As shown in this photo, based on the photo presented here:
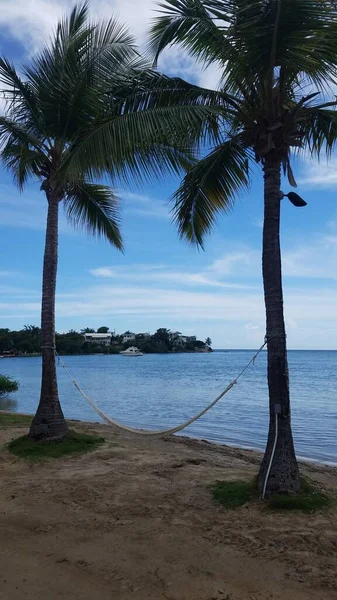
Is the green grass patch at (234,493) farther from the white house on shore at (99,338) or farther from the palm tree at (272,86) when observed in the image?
the white house on shore at (99,338)

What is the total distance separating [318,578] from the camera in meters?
3.41

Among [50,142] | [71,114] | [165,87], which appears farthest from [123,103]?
[50,142]

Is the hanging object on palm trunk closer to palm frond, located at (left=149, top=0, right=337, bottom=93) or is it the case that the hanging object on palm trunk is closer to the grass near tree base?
palm frond, located at (left=149, top=0, right=337, bottom=93)

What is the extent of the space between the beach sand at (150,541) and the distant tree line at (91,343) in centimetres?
7400

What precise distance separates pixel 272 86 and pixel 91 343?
106m

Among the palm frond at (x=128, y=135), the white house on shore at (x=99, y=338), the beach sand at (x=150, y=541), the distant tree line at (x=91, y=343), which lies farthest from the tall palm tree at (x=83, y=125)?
the white house on shore at (x=99, y=338)

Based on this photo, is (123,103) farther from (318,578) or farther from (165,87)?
(318,578)

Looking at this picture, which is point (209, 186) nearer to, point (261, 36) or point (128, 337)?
point (261, 36)

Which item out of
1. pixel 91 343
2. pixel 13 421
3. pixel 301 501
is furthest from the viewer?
pixel 91 343

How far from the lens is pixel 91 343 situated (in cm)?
10969

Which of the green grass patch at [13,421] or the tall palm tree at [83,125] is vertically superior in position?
the tall palm tree at [83,125]

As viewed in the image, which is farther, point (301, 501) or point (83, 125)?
point (83, 125)

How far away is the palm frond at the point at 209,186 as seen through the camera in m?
6.70

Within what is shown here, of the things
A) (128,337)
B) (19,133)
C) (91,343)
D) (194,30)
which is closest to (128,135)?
(194,30)
